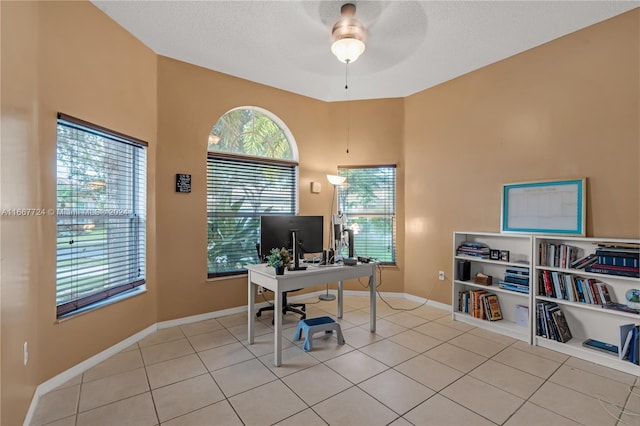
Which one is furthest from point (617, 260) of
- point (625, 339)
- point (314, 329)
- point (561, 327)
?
point (314, 329)

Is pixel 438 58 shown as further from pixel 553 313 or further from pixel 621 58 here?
pixel 553 313

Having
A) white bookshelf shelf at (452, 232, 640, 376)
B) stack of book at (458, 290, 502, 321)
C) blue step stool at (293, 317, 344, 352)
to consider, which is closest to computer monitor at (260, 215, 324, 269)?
blue step stool at (293, 317, 344, 352)

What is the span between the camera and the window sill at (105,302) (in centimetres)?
236

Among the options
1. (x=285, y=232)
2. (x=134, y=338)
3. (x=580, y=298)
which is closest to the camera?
(x=580, y=298)

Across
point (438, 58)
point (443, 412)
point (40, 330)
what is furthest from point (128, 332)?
point (438, 58)

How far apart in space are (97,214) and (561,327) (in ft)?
14.8

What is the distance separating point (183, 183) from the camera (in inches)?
135

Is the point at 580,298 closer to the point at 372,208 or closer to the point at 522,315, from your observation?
the point at 522,315

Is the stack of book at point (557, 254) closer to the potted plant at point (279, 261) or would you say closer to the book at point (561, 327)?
the book at point (561, 327)

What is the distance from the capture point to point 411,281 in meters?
4.43

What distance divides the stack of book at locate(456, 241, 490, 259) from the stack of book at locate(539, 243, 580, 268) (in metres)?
0.56

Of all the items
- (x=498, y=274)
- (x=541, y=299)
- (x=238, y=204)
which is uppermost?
(x=238, y=204)

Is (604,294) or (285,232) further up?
(285,232)

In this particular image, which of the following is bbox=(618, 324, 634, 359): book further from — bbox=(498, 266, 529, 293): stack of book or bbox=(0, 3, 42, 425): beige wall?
bbox=(0, 3, 42, 425): beige wall
